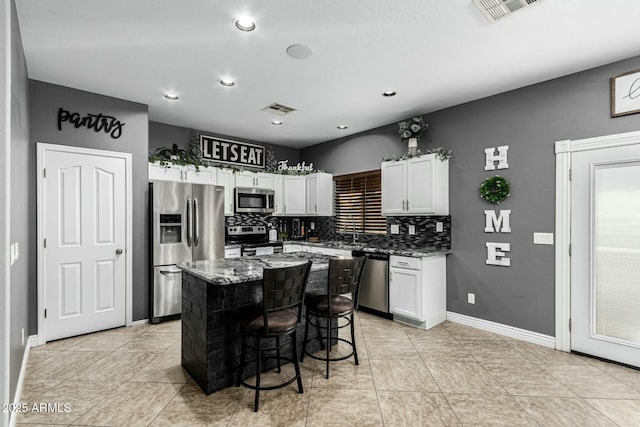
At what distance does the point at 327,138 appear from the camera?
5.77 meters

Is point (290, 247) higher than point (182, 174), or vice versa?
point (182, 174)

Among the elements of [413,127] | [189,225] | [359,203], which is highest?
[413,127]

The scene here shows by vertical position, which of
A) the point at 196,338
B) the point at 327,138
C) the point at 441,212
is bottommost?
the point at 196,338

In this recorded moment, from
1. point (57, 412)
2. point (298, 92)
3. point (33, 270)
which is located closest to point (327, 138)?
point (298, 92)

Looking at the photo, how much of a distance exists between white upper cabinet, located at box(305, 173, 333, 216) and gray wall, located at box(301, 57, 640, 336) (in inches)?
77.9

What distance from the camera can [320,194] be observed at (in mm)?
5645

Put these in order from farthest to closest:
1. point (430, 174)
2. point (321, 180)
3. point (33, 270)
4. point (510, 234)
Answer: point (321, 180) → point (430, 174) → point (510, 234) → point (33, 270)

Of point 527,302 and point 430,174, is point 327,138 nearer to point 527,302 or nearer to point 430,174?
point 430,174

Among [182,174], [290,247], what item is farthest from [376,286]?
[182,174]

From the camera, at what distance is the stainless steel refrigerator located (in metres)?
3.97

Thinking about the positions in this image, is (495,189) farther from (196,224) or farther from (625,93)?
(196,224)

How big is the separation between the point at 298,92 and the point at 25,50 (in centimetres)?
243

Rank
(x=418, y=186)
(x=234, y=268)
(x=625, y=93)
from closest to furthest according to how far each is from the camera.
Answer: (x=234, y=268), (x=625, y=93), (x=418, y=186)

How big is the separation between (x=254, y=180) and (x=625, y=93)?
4647 millimetres
